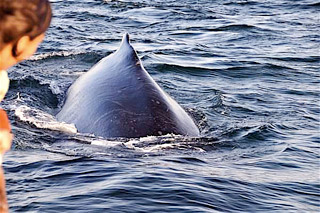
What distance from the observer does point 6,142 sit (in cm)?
160

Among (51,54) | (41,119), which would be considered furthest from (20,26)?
(51,54)

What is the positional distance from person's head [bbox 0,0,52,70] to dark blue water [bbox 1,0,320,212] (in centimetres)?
319

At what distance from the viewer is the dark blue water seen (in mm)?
5238

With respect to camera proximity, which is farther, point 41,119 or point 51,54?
point 51,54

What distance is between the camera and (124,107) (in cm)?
707

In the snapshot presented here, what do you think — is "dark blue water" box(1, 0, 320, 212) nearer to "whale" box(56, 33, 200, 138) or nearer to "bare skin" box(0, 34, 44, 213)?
"whale" box(56, 33, 200, 138)

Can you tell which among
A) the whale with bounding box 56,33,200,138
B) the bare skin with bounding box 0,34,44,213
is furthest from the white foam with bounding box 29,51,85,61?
the bare skin with bounding box 0,34,44,213

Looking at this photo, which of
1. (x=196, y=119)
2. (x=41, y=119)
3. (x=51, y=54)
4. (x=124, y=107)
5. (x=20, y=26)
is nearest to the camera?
(x=20, y=26)

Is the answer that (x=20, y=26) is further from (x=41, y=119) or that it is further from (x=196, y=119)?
(x=196, y=119)

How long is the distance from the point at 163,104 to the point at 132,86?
48 centimetres

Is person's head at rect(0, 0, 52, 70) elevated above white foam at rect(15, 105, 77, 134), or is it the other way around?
person's head at rect(0, 0, 52, 70)

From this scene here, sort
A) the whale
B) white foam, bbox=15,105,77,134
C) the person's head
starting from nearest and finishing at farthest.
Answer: the person's head
the whale
white foam, bbox=15,105,77,134

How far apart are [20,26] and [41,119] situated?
22.0ft

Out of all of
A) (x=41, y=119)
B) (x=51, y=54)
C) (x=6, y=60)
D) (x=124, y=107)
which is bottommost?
(x=51, y=54)
